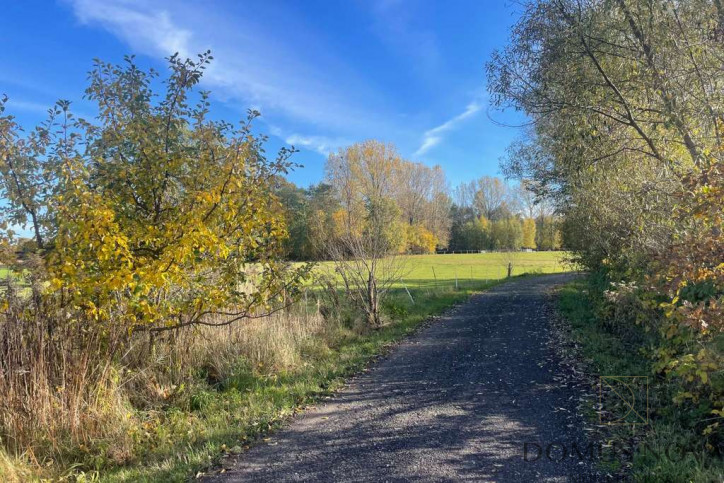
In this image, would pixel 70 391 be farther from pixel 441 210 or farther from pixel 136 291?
pixel 441 210

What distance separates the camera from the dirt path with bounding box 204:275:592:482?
11.7ft

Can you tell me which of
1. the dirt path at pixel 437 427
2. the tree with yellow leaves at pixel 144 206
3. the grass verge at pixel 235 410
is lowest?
the dirt path at pixel 437 427

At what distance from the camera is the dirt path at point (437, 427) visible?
11.7 ft

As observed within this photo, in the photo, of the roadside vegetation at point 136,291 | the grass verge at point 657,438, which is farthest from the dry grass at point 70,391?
the grass verge at point 657,438

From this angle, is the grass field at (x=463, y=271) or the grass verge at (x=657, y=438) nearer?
the grass verge at (x=657, y=438)

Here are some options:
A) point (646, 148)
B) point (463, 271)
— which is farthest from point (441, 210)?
point (646, 148)

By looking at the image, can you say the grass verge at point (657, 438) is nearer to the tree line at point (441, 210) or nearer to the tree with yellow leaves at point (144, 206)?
the tree with yellow leaves at point (144, 206)

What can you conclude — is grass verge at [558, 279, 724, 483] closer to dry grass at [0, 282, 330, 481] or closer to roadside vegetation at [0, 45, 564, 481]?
roadside vegetation at [0, 45, 564, 481]

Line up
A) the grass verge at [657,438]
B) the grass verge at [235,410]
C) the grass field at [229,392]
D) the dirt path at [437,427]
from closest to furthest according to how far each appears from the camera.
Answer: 1. the grass verge at [657,438]
2. the dirt path at [437,427]
3. the grass verge at [235,410]
4. the grass field at [229,392]

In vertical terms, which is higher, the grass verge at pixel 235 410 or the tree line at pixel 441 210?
the tree line at pixel 441 210

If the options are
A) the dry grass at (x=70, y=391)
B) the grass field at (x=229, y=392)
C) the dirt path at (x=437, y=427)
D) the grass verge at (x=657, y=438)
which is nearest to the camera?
the grass verge at (x=657, y=438)

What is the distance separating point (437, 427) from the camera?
4441 millimetres

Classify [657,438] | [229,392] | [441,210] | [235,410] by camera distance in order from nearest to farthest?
[657,438]
[235,410]
[229,392]
[441,210]

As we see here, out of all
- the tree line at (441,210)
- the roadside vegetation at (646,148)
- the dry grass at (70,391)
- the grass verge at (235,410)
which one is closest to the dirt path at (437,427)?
the grass verge at (235,410)
